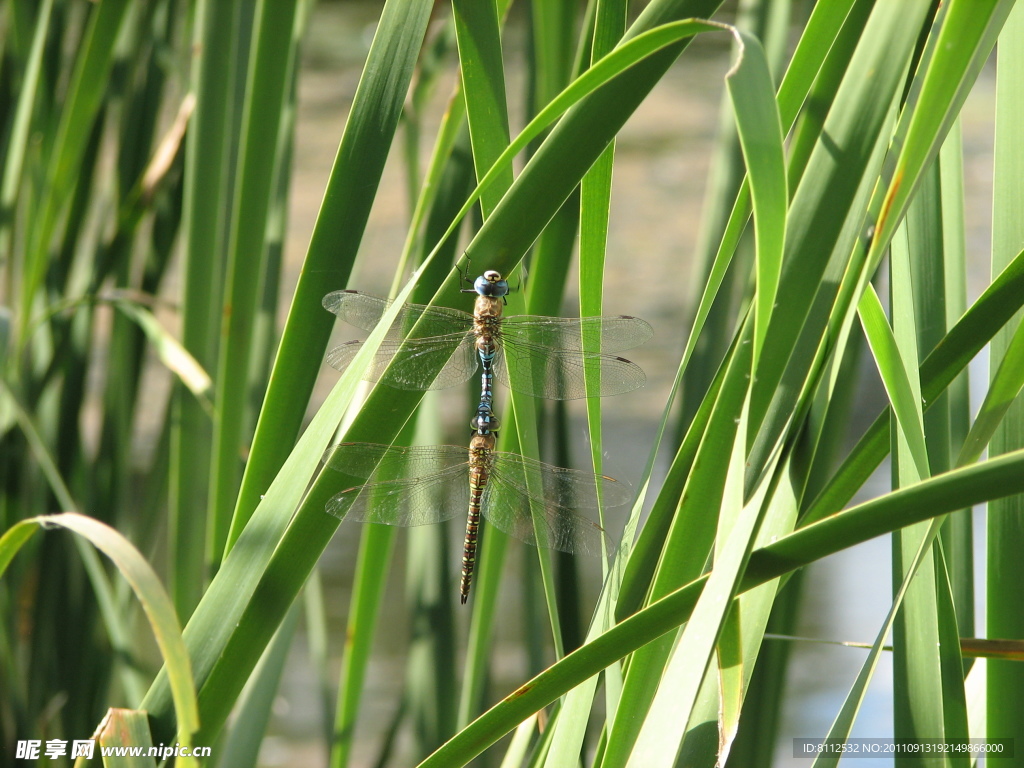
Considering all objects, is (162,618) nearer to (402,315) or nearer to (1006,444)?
(402,315)

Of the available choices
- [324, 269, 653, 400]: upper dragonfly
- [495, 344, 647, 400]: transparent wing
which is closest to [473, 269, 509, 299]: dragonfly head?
[324, 269, 653, 400]: upper dragonfly

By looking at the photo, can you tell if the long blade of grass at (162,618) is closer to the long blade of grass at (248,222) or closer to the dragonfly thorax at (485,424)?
the long blade of grass at (248,222)

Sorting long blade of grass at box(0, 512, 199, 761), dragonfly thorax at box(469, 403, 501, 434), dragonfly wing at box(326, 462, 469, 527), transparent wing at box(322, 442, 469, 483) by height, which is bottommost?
long blade of grass at box(0, 512, 199, 761)

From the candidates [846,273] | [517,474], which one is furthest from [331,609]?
[846,273]

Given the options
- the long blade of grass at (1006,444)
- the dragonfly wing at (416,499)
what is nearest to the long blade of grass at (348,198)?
the dragonfly wing at (416,499)

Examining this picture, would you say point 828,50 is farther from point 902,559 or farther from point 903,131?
point 902,559

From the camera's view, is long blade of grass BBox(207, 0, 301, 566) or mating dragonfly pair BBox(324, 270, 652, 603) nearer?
long blade of grass BBox(207, 0, 301, 566)

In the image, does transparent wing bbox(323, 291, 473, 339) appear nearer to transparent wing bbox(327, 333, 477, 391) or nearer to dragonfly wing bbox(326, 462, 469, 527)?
transparent wing bbox(327, 333, 477, 391)
